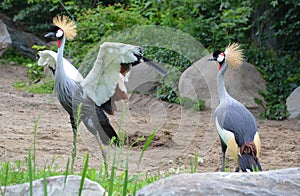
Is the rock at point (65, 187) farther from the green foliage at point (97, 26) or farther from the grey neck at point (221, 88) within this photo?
the green foliage at point (97, 26)

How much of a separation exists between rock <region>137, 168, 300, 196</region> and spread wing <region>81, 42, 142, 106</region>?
2.97 metres

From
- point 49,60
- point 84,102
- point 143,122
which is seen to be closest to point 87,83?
point 84,102

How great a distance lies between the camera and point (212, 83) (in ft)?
33.9

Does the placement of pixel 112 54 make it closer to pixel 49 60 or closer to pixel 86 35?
pixel 49 60

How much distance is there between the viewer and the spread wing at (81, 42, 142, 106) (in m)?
5.64

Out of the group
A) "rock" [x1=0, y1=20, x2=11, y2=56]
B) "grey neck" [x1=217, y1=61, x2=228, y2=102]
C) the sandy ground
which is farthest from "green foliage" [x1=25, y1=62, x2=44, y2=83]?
"grey neck" [x1=217, y1=61, x2=228, y2=102]

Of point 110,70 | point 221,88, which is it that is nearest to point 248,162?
point 221,88

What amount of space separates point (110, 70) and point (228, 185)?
3277mm

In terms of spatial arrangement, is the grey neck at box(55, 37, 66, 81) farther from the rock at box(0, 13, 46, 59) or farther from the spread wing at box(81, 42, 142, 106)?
the rock at box(0, 13, 46, 59)

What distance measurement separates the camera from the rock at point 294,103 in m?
9.62

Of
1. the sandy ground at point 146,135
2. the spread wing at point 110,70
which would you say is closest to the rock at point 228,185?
the sandy ground at point 146,135

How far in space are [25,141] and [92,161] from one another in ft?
3.94

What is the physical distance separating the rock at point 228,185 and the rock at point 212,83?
7361mm

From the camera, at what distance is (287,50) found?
11.9m
